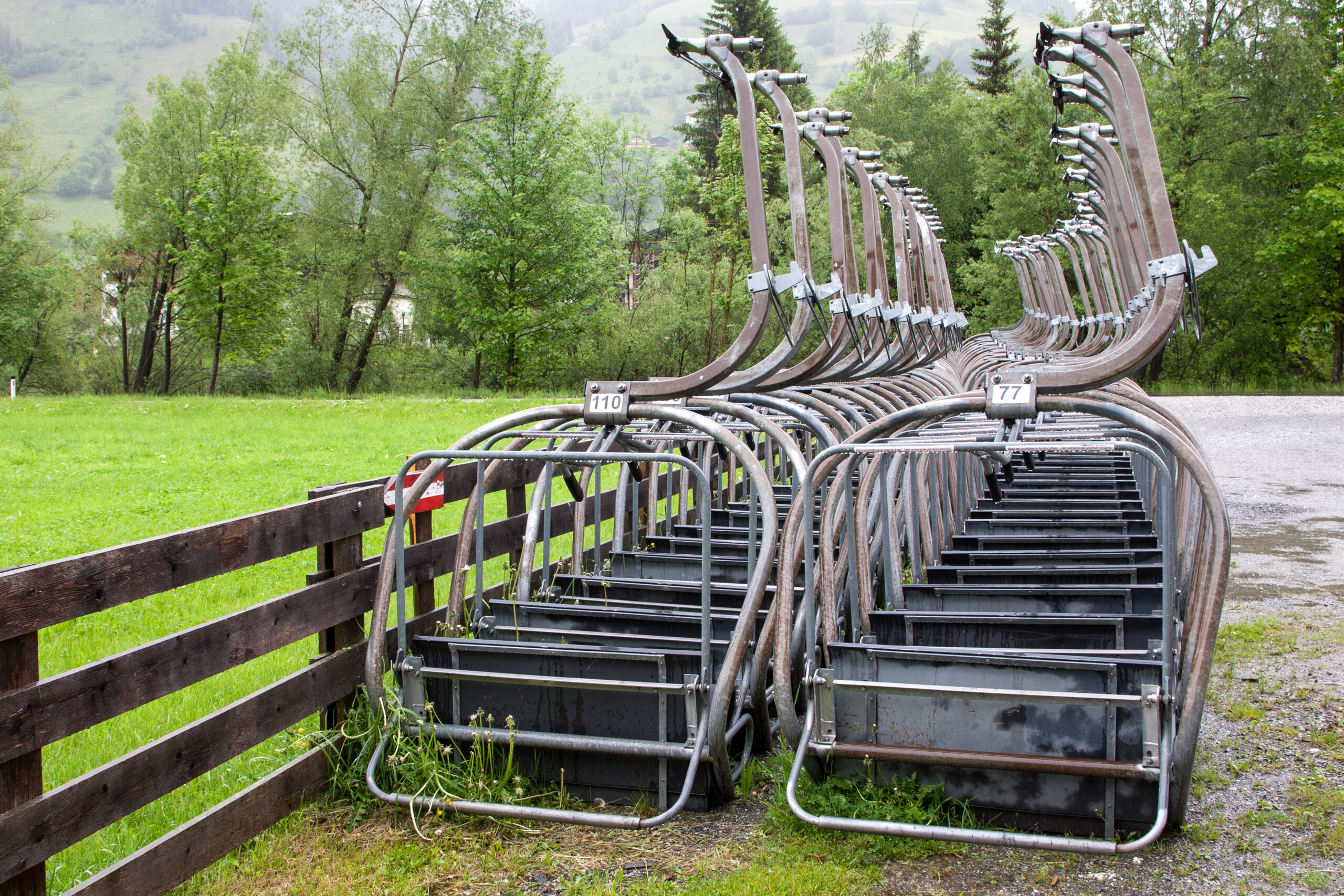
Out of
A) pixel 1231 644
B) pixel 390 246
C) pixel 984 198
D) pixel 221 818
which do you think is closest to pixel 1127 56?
pixel 1231 644

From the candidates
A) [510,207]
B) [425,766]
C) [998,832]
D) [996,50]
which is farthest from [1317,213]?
[425,766]

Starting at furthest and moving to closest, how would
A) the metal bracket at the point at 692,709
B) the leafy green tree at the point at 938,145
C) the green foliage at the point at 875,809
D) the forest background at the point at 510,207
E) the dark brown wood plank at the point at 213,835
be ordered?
the leafy green tree at the point at 938,145 → the forest background at the point at 510,207 → the metal bracket at the point at 692,709 → the green foliage at the point at 875,809 → the dark brown wood plank at the point at 213,835

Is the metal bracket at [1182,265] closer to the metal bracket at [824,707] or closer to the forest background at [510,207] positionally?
the metal bracket at [824,707]

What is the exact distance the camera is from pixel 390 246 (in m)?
36.3

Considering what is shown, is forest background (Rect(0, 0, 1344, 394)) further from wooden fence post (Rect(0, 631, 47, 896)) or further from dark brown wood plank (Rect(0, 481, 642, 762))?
wooden fence post (Rect(0, 631, 47, 896))

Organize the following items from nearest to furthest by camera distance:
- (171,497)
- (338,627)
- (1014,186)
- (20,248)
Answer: (338,627) → (171,497) → (1014,186) → (20,248)

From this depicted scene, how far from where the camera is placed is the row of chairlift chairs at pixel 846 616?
344 cm

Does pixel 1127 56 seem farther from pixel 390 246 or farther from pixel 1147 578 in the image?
pixel 390 246

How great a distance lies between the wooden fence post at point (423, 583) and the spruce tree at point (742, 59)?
3892 centimetres

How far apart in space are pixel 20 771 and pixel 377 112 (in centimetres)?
3603

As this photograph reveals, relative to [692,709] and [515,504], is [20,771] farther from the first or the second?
[515,504]

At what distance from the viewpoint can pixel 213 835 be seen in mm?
3174

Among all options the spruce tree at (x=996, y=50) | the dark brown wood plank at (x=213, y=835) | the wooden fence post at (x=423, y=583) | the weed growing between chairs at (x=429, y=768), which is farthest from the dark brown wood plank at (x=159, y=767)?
the spruce tree at (x=996, y=50)

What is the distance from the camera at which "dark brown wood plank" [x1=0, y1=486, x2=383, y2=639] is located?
2.63 metres
